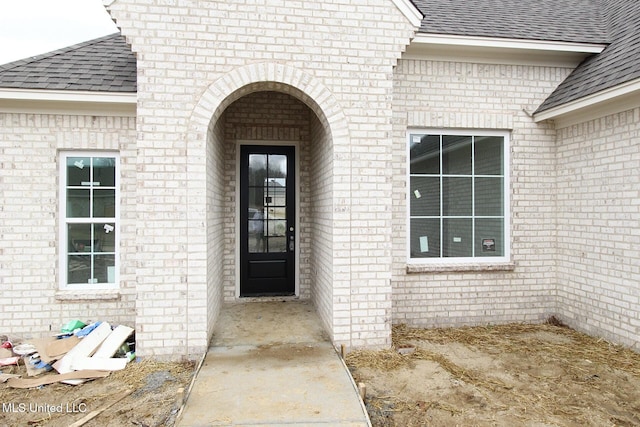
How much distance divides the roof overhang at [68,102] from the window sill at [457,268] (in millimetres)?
4418

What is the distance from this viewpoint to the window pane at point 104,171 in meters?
5.63

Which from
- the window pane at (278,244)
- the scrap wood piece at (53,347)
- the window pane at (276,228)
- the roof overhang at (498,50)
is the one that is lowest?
the scrap wood piece at (53,347)

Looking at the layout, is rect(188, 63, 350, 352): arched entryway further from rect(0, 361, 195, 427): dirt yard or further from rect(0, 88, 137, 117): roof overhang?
rect(0, 88, 137, 117): roof overhang

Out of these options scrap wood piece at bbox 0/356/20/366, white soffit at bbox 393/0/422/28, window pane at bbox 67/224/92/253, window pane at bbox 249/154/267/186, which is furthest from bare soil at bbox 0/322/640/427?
white soffit at bbox 393/0/422/28

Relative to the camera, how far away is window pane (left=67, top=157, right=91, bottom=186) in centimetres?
556

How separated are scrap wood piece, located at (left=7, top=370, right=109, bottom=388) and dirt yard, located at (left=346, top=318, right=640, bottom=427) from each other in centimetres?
274

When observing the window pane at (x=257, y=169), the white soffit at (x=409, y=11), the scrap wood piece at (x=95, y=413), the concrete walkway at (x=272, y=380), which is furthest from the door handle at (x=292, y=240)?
the white soffit at (x=409, y=11)

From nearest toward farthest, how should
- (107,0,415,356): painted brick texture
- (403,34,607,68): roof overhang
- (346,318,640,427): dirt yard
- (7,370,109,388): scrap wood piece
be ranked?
(346,318,640,427): dirt yard
(7,370,109,388): scrap wood piece
(107,0,415,356): painted brick texture
(403,34,607,68): roof overhang

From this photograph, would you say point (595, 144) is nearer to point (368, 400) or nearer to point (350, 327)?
point (350, 327)

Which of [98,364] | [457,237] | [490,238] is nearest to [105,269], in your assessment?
[98,364]

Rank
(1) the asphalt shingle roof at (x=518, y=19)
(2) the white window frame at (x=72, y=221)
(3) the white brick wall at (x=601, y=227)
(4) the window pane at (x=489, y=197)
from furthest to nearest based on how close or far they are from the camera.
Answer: (4) the window pane at (x=489, y=197), (1) the asphalt shingle roof at (x=518, y=19), (2) the white window frame at (x=72, y=221), (3) the white brick wall at (x=601, y=227)

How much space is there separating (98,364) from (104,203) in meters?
2.23

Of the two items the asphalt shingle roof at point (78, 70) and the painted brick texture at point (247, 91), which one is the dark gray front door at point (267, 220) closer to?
the painted brick texture at point (247, 91)

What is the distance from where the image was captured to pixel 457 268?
5980 mm
